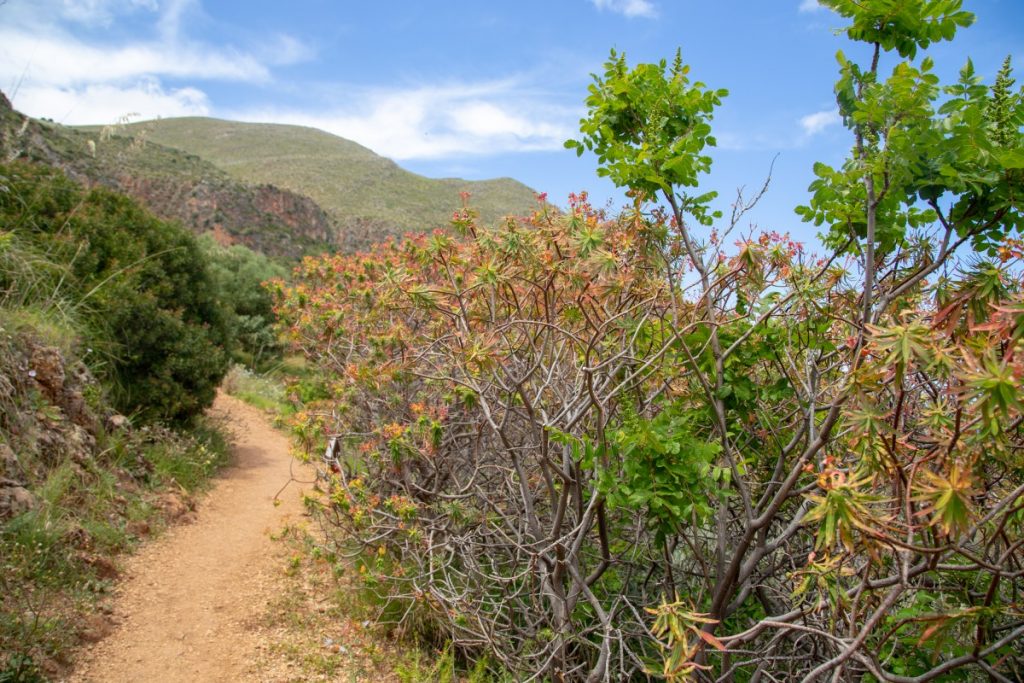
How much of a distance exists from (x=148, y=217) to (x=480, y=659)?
28.6ft

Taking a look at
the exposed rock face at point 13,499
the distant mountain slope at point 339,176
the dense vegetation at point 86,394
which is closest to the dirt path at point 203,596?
the dense vegetation at point 86,394

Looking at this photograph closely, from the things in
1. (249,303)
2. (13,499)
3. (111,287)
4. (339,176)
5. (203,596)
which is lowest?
(203,596)

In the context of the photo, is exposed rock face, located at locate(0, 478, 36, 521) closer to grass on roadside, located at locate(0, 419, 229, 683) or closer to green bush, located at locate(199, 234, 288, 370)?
grass on roadside, located at locate(0, 419, 229, 683)

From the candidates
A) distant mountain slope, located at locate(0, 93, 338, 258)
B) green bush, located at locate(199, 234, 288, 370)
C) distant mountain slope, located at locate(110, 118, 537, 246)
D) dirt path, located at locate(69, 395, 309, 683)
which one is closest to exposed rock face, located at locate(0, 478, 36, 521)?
dirt path, located at locate(69, 395, 309, 683)

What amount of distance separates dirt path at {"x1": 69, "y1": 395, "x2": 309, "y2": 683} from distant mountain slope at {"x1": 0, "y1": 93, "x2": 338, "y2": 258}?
23497 millimetres

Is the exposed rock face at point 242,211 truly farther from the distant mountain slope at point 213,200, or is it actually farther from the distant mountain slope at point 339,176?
the distant mountain slope at point 339,176

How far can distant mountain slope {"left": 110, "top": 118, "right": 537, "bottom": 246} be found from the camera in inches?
1742

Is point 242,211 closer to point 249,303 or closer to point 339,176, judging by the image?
point 339,176

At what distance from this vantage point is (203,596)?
221 inches

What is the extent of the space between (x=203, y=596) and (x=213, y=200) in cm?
3415

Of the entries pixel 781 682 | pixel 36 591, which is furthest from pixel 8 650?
pixel 781 682

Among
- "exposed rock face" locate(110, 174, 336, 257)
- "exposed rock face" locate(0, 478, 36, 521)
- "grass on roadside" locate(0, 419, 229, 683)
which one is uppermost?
Answer: "exposed rock face" locate(110, 174, 336, 257)

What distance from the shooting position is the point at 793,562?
3146 mm

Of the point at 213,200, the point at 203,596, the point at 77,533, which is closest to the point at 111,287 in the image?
the point at 77,533
